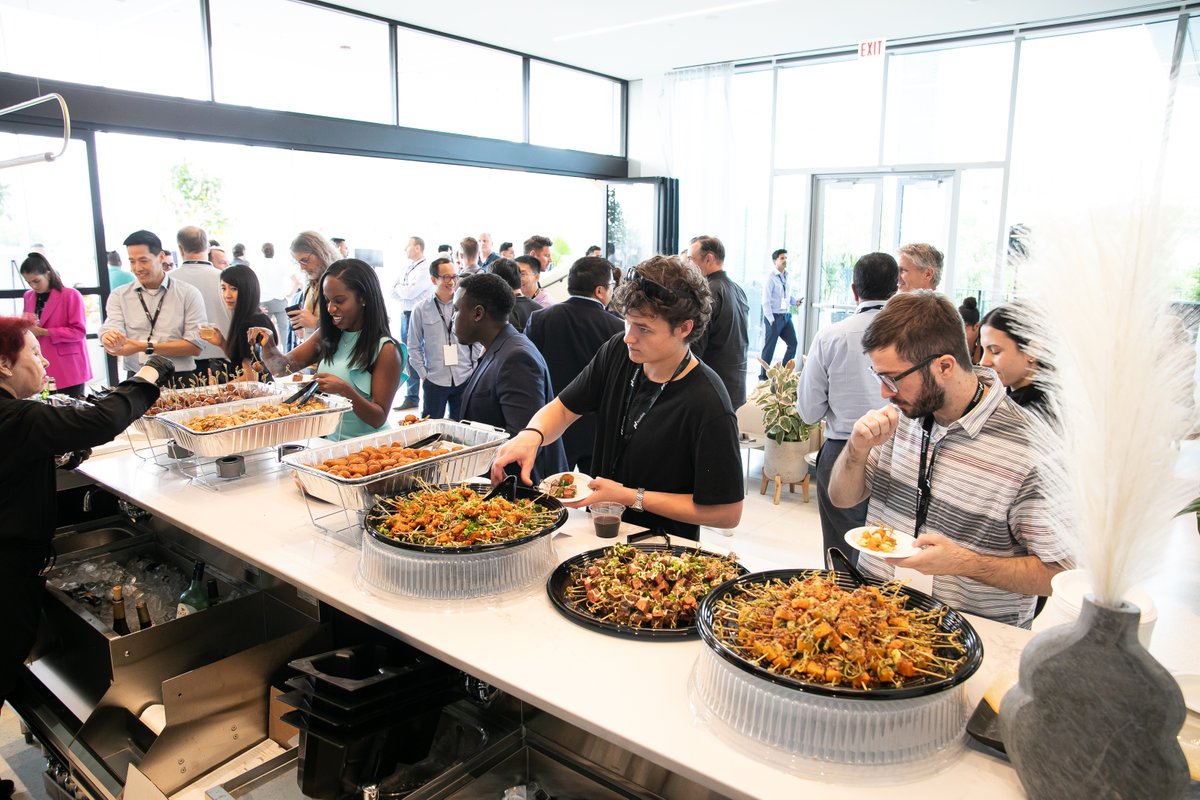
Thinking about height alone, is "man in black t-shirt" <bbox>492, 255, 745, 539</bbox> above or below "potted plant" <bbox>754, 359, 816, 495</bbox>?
above

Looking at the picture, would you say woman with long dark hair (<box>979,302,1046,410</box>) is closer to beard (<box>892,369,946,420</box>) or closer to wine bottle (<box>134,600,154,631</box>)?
beard (<box>892,369,946,420</box>)

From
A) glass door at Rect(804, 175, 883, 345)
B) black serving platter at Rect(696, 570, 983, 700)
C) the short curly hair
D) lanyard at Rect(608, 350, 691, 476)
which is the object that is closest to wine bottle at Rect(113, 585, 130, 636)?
lanyard at Rect(608, 350, 691, 476)

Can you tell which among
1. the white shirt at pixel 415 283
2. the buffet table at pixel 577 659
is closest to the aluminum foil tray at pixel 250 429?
the buffet table at pixel 577 659

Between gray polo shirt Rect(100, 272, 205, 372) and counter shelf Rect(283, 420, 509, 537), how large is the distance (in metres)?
2.80

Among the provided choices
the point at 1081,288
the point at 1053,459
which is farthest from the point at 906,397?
the point at 1081,288

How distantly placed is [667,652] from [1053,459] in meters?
0.77

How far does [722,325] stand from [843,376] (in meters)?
1.48

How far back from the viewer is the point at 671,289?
2066 millimetres

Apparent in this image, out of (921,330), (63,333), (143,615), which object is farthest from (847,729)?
(63,333)

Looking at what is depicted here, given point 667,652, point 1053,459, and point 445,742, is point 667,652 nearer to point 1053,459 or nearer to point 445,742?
point 445,742

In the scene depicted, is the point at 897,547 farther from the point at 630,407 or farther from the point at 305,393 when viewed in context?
the point at 305,393

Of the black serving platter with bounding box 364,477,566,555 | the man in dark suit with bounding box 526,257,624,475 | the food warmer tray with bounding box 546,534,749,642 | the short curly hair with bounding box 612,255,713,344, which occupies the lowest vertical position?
the food warmer tray with bounding box 546,534,749,642

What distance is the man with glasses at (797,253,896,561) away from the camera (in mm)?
3322

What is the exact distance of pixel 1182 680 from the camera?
4.32 feet
